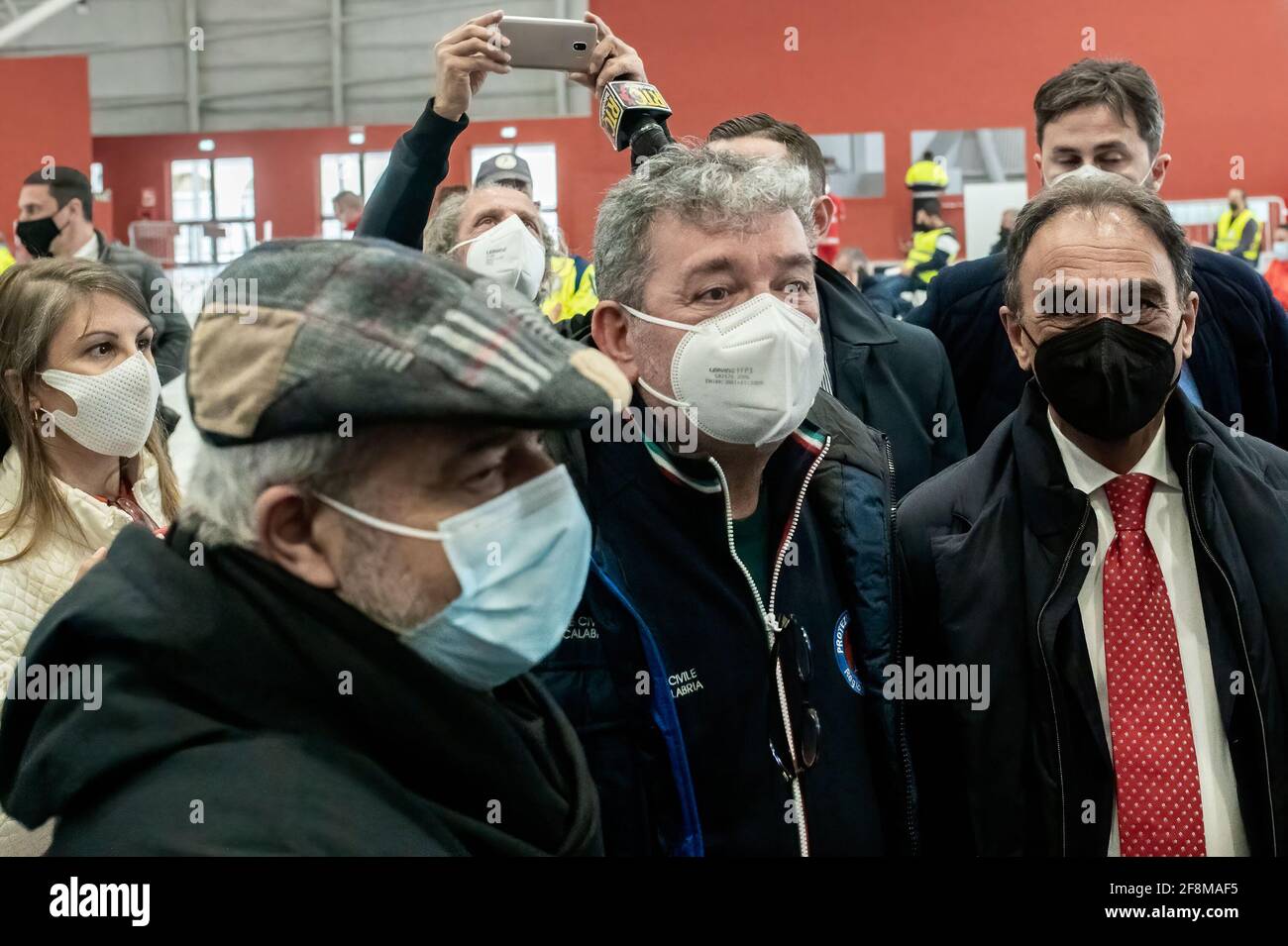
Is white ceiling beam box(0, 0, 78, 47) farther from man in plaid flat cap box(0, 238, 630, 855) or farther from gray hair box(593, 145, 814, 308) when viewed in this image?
man in plaid flat cap box(0, 238, 630, 855)

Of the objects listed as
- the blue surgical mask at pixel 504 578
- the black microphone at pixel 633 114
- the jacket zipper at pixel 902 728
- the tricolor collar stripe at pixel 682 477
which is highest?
the black microphone at pixel 633 114

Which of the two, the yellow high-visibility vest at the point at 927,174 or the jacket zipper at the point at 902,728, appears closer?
the jacket zipper at the point at 902,728

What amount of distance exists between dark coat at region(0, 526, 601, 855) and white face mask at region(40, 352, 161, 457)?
1.29 meters

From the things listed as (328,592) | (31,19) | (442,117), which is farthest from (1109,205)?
(31,19)

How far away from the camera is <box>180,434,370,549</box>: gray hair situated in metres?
1.14

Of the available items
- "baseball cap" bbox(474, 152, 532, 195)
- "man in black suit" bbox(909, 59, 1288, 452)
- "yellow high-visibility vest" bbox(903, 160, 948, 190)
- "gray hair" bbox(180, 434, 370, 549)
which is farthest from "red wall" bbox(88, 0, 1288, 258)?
"gray hair" bbox(180, 434, 370, 549)

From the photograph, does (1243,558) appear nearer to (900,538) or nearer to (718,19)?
(900,538)

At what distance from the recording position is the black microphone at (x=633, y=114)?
7.03ft

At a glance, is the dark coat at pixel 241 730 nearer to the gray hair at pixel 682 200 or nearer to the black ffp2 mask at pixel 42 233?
the gray hair at pixel 682 200

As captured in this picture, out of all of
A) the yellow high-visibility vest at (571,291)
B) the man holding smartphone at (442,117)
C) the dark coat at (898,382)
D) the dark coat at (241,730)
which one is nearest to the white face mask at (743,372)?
the dark coat at (241,730)

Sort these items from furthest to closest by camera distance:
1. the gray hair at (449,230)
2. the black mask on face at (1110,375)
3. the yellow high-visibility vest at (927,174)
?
the yellow high-visibility vest at (927,174)
the gray hair at (449,230)
the black mask on face at (1110,375)

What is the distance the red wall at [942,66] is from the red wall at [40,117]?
461 cm

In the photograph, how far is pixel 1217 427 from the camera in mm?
1913

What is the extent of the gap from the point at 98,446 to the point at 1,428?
6.3 inches
